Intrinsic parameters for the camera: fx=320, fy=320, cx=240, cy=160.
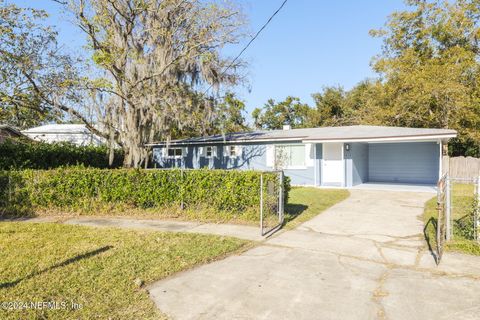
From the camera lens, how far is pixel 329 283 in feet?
13.5

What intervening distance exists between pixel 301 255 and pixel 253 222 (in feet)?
7.84

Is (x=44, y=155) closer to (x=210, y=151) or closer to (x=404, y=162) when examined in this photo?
(x=210, y=151)

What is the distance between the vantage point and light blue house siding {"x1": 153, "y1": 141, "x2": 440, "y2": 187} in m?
16.1

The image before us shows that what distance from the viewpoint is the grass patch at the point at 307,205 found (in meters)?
8.16

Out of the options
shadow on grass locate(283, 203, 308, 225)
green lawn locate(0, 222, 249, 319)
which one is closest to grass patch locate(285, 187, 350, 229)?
shadow on grass locate(283, 203, 308, 225)

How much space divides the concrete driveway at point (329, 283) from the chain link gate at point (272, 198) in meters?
0.93

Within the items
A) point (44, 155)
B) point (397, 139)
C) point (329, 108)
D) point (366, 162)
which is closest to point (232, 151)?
point (366, 162)

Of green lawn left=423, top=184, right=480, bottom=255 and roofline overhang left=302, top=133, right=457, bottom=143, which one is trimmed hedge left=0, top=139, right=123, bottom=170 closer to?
roofline overhang left=302, top=133, right=457, bottom=143

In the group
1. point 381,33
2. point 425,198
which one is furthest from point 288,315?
point 381,33

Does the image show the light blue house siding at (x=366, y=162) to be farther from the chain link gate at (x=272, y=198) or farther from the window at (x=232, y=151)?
the chain link gate at (x=272, y=198)

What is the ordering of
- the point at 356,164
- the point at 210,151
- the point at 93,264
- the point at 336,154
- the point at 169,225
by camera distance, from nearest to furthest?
1. the point at 93,264
2. the point at 169,225
3. the point at 336,154
4. the point at 356,164
5. the point at 210,151

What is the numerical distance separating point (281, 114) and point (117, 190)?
31256 millimetres

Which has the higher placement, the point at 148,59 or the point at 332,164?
the point at 148,59

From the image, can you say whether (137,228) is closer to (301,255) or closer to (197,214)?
(197,214)
